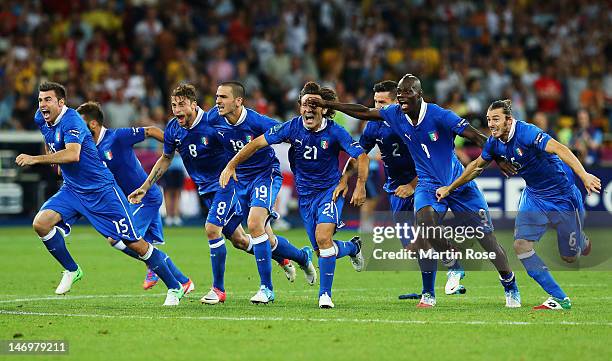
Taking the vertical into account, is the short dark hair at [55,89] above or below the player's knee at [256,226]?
above

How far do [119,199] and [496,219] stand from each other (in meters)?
11.1

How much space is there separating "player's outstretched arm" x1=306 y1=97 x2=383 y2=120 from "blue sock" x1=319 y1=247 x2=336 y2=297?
1452 millimetres

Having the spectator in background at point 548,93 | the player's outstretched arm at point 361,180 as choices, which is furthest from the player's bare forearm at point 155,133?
the spectator in background at point 548,93

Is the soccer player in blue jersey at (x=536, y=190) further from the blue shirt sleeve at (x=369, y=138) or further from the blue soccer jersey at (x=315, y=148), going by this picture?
the blue shirt sleeve at (x=369, y=138)

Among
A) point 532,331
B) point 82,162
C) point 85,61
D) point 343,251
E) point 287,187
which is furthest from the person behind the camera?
point 85,61

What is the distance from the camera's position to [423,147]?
1259 cm

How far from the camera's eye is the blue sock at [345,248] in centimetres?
1402

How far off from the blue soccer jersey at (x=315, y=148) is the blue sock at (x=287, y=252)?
109cm

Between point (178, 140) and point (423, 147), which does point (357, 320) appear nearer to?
point (423, 147)

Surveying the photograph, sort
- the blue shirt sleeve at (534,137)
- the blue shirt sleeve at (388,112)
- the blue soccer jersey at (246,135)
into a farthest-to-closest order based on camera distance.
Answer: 1. the blue soccer jersey at (246,135)
2. the blue shirt sleeve at (388,112)
3. the blue shirt sleeve at (534,137)

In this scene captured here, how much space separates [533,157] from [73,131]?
15.5 feet

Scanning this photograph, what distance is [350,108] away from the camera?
12586mm

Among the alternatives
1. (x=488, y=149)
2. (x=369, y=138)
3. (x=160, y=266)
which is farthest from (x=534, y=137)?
(x=160, y=266)

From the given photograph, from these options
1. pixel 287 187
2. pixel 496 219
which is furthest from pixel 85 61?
pixel 496 219
